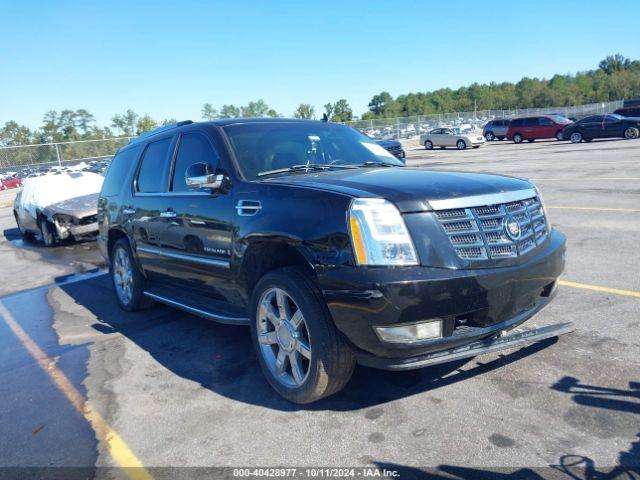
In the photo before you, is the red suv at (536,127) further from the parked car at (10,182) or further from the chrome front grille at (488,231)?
the chrome front grille at (488,231)

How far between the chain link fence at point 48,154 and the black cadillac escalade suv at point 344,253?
96.8 ft

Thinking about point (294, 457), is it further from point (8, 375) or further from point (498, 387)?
point (8, 375)

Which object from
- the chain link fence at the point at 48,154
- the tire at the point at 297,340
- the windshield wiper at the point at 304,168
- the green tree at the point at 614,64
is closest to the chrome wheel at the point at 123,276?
the windshield wiper at the point at 304,168

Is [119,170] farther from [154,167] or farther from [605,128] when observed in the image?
[605,128]

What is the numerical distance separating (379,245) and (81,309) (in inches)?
188

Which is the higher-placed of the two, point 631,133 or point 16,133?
point 16,133

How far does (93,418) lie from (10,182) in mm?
32085

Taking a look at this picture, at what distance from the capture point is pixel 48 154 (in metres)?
31.1

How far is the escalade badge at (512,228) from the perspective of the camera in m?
3.29

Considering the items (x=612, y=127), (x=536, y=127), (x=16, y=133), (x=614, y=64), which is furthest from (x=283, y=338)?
(x=614, y=64)

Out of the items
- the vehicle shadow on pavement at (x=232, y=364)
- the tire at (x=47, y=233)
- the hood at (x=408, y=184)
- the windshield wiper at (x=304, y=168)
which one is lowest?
the vehicle shadow on pavement at (x=232, y=364)

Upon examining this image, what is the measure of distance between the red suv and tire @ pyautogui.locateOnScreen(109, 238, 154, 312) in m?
34.4

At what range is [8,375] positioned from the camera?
4.55 meters

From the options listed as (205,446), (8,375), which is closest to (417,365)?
(205,446)
